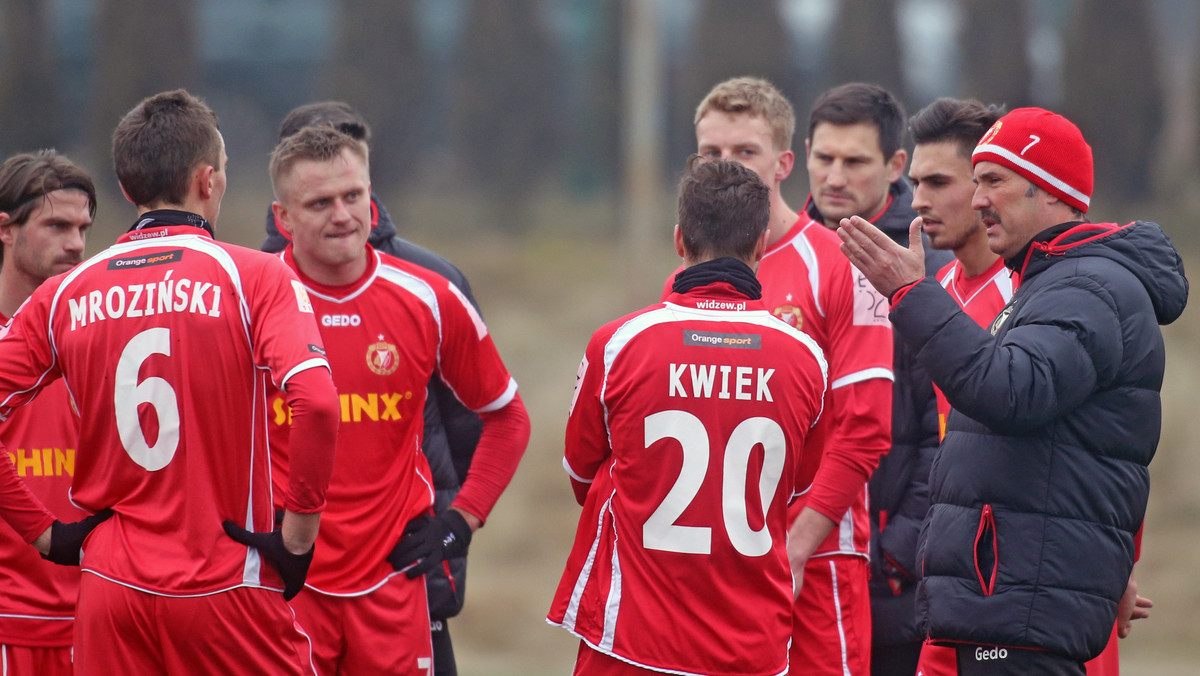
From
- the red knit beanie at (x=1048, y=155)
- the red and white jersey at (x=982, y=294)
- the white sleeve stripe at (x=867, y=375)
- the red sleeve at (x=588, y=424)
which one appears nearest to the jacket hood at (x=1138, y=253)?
the red knit beanie at (x=1048, y=155)

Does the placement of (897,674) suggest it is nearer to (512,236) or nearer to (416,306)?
(416,306)

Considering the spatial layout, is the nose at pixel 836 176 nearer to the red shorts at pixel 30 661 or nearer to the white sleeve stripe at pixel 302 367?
the white sleeve stripe at pixel 302 367

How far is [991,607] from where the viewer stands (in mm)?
3242

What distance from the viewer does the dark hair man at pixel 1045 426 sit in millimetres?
3154

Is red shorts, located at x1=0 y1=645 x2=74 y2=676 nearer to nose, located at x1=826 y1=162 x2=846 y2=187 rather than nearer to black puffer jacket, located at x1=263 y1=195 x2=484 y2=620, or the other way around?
black puffer jacket, located at x1=263 y1=195 x2=484 y2=620

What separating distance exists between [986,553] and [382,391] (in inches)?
82.9

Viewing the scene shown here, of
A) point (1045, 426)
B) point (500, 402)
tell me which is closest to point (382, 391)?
point (500, 402)

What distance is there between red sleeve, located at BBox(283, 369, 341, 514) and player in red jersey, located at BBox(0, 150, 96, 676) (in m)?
0.99

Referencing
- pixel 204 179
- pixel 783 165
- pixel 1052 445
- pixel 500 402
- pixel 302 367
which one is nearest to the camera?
pixel 1052 445

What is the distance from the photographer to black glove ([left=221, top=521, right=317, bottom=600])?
11.2ft

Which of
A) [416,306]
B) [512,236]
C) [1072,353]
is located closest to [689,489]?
[1072,353]

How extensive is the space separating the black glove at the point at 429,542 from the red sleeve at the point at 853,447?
127 cm

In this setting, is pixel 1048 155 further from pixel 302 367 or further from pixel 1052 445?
pixel 302 367

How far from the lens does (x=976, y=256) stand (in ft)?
14.2
